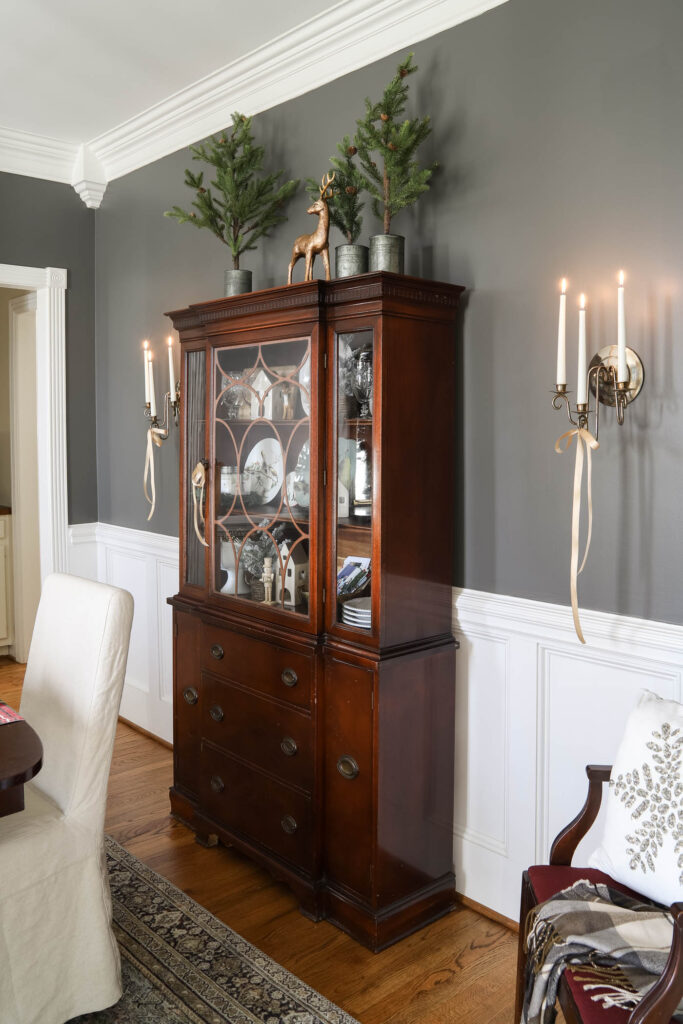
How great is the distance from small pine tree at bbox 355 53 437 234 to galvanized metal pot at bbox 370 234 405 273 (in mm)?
38

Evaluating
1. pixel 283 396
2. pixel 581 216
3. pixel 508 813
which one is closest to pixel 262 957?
pixel 508 813

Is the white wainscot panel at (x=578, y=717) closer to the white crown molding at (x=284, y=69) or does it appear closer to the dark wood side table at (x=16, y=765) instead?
the dark wood side table at (x=16, y=765)

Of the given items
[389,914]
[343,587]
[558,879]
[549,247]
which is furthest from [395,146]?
[389,914]

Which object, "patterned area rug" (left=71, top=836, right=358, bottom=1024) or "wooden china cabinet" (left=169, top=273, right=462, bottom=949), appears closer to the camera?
"patterned area rug" (left=71, top=836, right=358, bottom=1024)

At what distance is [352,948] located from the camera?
2.30m

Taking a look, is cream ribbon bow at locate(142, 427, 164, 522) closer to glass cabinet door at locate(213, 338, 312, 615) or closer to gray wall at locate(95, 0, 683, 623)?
glass cabinet door at locate(213, 338, 312, 615)

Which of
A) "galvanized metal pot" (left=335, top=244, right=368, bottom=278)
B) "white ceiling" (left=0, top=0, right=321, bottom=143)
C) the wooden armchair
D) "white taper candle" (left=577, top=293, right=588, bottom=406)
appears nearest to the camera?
the wooden armchair

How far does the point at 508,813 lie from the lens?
2.39m

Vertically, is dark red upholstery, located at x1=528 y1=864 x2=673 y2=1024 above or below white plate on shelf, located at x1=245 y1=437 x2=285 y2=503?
below

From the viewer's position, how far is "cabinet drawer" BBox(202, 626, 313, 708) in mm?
2432

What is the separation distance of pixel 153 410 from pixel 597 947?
8.68 ft

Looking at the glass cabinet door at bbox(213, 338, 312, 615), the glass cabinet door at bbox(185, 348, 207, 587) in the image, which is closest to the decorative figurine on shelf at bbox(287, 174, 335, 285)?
the glass cabinet door at bbox(213, 338, 312, 615)

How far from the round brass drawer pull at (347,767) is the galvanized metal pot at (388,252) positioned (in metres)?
1.37

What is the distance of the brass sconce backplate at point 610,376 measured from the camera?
2016 millimetres
